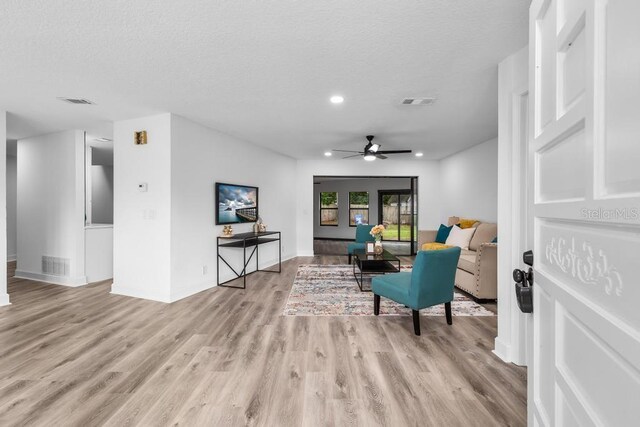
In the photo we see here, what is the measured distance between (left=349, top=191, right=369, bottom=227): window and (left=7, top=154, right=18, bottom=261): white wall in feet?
29.7

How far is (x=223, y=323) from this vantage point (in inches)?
121

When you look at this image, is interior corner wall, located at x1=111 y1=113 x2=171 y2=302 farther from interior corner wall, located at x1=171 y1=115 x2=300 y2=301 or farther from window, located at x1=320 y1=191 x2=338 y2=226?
window, located at x1=320 y1=191 x2=338 y2=226

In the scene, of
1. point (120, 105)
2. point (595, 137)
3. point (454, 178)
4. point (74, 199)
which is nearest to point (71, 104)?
point (120, 105)

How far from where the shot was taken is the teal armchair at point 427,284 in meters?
2.75

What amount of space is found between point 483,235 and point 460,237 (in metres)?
0.45

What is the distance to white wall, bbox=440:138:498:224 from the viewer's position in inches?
203

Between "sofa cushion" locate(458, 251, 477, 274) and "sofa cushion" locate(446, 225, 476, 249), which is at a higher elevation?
"sofa cushion" locate(446, 225, 476, 249)

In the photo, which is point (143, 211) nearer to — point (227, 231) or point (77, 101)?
point (227, 231)

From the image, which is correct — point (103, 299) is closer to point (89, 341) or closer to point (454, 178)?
point (89, 341)

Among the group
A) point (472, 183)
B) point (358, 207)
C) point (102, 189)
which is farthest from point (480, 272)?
point (102, 189)

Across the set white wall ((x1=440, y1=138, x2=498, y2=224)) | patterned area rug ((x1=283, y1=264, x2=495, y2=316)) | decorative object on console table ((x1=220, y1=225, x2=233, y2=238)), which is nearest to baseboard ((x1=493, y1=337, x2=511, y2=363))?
patterned area rug ((x1=283, y1=264, x2=495, y2=316))

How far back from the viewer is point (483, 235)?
186 inches

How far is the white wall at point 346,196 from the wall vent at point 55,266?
25.2 ft

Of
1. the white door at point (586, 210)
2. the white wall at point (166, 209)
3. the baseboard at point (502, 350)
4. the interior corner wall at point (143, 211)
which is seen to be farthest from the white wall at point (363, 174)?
the white door at point (586, 210)
